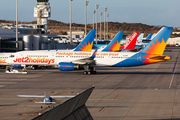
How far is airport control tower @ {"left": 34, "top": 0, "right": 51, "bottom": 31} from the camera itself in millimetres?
167250

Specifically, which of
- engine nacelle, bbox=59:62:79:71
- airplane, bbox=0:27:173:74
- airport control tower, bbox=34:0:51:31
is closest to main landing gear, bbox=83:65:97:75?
airplane, bbox=0:27:173:74

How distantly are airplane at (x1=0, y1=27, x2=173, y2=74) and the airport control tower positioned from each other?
396 feet

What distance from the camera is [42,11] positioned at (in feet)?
552

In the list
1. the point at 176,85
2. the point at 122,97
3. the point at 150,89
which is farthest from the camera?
the point at 176,85

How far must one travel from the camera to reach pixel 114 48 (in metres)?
69.4

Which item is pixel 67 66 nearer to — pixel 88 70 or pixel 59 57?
pixel 59 57

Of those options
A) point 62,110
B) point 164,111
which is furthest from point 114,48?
point 62,110

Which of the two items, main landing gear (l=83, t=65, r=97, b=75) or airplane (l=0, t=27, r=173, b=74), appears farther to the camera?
main landing gear (l=83, t=65, r=97, b=75)

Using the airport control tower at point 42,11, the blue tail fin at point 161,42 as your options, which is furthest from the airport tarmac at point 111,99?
the airport control tower at point 42,11

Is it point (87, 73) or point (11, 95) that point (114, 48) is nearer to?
point (87, 73)

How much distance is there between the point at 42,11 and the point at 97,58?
417 feet

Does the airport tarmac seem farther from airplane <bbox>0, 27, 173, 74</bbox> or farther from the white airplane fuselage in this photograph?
the white airplane fuselage

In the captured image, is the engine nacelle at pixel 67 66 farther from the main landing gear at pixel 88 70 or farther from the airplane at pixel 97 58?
the main landing gear at pixel 88 70

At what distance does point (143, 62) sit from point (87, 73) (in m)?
8.89
